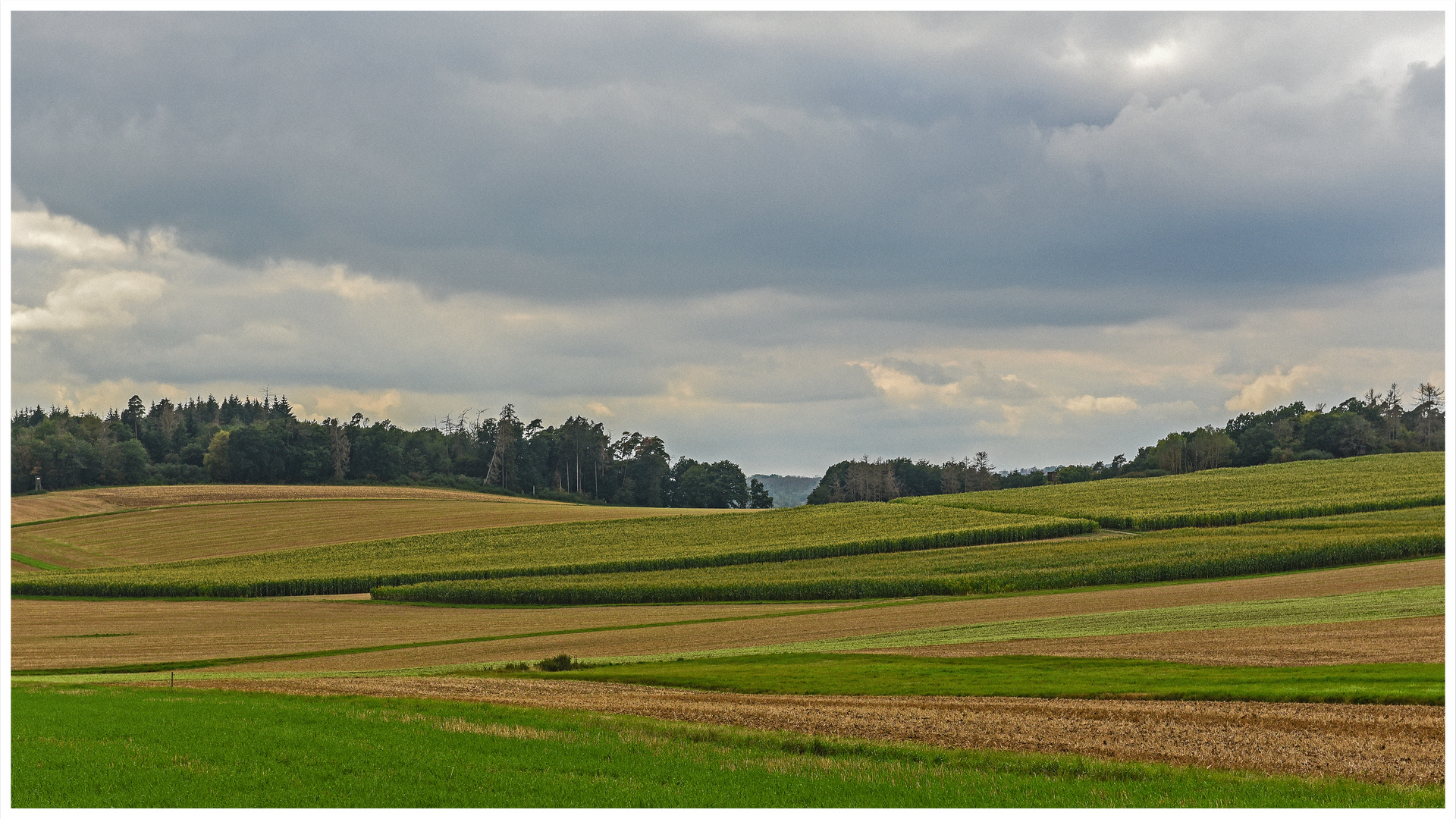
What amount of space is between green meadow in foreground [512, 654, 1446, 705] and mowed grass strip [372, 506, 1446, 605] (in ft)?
91.3

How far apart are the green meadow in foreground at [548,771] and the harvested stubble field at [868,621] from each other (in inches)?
810

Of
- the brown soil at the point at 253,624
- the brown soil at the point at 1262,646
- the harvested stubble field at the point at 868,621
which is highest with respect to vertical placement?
the brown soil at the point at 1262,646

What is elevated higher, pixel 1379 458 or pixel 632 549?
pixel 1379 458

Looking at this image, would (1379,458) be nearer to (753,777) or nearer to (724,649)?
(724,649)

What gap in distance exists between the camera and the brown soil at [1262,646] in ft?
111

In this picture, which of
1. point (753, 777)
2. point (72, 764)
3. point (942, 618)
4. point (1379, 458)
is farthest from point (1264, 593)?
point (1379, 458)

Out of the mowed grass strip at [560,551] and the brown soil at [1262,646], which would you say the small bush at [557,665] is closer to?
the brown soil at [1262,646]

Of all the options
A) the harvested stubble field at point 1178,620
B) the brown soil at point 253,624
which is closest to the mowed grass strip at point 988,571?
the brown soil at point 253,624

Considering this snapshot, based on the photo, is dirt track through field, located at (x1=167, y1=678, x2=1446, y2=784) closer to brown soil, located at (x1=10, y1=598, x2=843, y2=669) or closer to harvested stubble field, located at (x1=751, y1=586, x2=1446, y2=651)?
harvested stubble field, located at (x1=751, y1=586, x2=1446, y2=651)

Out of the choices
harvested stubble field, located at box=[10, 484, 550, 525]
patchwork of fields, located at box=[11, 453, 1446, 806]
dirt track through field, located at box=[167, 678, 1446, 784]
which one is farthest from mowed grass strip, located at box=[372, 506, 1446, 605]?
harvested stubble field, located at box=[10, 484, 550, 525]

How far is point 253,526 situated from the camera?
373 feet

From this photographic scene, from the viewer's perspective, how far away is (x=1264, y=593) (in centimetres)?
5584

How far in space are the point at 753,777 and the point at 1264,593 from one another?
46.1 m

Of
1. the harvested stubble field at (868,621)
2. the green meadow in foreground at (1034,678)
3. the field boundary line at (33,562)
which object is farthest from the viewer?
the field boundary line at (33,562)
